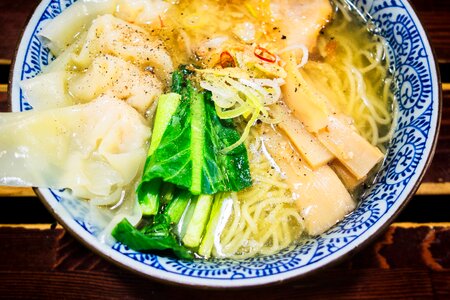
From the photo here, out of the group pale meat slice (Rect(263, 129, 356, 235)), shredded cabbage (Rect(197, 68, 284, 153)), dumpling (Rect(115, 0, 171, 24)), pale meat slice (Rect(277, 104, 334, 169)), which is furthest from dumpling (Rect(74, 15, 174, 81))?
pale meat slice (Rect(263, 129, 356, 235))

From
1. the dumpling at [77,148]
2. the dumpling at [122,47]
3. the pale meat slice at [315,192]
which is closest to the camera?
the dumpling at [77,148]

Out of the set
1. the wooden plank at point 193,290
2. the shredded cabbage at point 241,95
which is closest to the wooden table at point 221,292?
the wooden plank at point 193,290

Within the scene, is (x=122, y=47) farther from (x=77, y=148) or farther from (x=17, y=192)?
(x=17, y=192)

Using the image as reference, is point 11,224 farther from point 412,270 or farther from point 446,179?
point 446,179

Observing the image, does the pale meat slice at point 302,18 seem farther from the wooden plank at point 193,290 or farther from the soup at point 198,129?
the wooden plank at point 193,290

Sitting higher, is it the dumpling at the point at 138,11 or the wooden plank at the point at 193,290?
the dumpling at the point at 138,11
